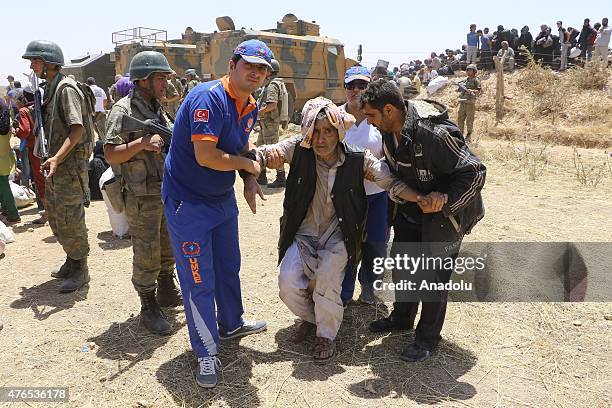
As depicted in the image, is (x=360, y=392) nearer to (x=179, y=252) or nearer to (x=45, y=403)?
(x=179, y=252)

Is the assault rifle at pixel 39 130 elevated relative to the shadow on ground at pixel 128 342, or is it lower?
elevated

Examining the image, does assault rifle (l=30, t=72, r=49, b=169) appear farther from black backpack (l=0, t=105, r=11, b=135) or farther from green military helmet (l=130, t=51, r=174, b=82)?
black backpack (l=0, t=105, r=11, b=135)

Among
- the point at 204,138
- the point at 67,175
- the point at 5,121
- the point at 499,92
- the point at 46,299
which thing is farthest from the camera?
the point at 499,92

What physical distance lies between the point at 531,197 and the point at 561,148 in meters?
5.91

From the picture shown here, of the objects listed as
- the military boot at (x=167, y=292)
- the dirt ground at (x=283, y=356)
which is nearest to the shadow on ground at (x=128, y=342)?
the dirt ground at (x=283, y=356)

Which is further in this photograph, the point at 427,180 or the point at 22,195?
the point at 22,195

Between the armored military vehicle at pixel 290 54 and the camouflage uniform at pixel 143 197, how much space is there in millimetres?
11519

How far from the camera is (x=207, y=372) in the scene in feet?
9.32

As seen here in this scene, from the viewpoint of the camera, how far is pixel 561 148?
1214 cm

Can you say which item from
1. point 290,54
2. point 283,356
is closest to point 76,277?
point 283,356

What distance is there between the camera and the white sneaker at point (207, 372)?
110 inches

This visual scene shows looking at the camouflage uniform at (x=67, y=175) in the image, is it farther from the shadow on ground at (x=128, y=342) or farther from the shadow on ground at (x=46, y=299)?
the shadow on ground at (x=128, y=342)

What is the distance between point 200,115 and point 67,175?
6.68ft

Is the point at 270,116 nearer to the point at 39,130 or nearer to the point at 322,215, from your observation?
the point at 39,130
